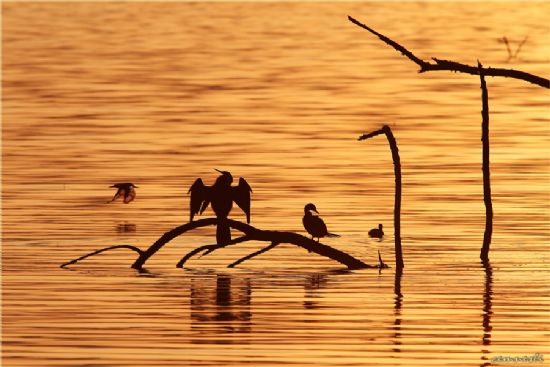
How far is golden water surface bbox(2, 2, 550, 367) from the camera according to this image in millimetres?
22031

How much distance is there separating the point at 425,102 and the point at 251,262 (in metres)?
28.7

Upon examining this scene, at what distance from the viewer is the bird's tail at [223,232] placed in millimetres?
25234

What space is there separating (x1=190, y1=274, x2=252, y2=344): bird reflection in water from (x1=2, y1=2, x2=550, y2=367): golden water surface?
39 mm

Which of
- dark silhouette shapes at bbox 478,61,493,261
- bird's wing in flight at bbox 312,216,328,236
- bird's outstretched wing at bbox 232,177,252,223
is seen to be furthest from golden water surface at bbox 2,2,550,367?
bird's outstretched wing at bbox 232,177,252,223

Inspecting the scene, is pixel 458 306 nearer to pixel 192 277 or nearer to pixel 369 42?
pixel 192 277

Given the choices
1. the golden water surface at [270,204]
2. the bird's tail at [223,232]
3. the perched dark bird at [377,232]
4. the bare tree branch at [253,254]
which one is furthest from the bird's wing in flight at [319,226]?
the bird's tail at [223,232]

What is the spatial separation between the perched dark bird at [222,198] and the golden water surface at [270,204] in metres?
0.56

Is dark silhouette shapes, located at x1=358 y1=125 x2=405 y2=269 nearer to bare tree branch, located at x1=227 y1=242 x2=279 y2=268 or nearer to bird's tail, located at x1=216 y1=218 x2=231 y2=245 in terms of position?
bare tree branch, located at x1=227 y1=242 x2=279 y2=268

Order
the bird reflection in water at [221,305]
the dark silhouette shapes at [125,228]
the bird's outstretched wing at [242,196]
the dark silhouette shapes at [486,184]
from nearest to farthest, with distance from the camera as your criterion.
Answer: the bird reflection in water at [221,305]
the bird's outstretched wing at [242,196]
the dark silhouette shapes at [486,184]
the dark silhouette shapes at [125,228]

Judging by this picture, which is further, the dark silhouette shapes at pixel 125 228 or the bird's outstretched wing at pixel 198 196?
the dark silhouette shapes at pixel 125 228

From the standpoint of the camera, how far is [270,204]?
Answer: 34.4 m

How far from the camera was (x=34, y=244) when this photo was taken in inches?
1147

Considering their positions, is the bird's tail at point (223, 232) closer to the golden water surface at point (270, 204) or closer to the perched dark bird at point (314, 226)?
the golden water surface at point (270, 204)

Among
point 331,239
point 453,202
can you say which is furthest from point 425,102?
point 331,239
